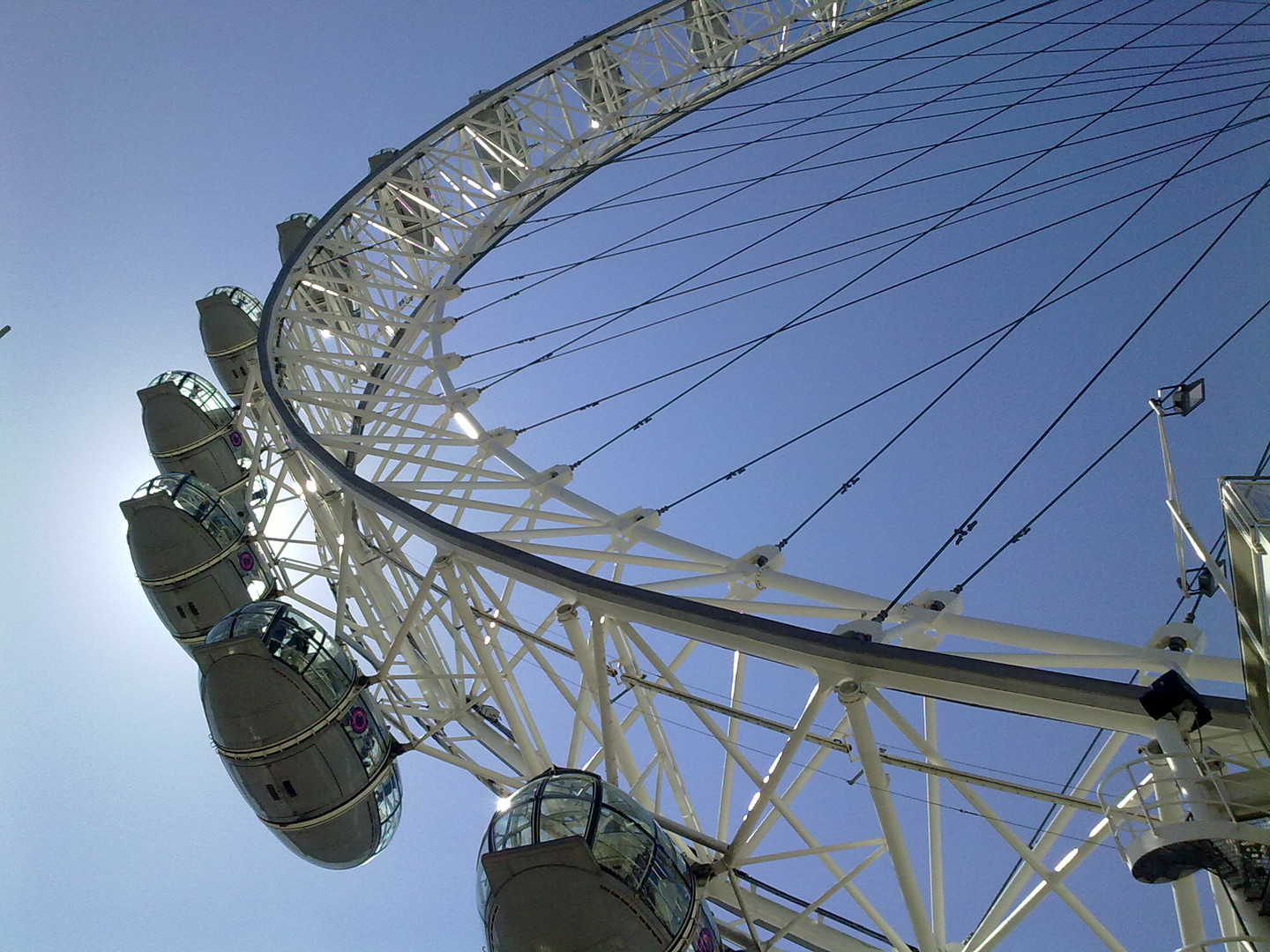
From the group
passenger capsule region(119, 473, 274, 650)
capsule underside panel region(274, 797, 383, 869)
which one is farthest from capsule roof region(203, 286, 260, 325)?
capsule underside panel region(274, 797, 383, 869)

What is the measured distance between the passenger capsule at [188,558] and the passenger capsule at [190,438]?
4.72 metres

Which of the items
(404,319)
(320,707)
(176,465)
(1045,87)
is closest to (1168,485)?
(1045,87)

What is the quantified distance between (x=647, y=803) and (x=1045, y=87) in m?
13.6

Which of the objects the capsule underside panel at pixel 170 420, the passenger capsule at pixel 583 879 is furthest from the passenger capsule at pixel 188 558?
the passenger capsule at pixel 583 879

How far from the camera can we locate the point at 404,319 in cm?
2417

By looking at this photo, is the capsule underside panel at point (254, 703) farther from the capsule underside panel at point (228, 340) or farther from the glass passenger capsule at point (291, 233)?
the glass passenger capsule at point (291, 233)

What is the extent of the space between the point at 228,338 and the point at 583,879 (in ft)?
75.3

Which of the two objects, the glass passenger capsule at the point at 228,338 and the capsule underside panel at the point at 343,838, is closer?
the capsule underside panel at the point at 343,838

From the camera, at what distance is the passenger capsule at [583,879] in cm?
882

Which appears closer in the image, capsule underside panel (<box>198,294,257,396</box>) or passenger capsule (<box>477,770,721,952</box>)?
passenger capsule (<box>477,770,721,952</box>)

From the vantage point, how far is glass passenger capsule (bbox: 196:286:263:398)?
28.0 meters

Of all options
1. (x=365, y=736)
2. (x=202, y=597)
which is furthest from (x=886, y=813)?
(x=202, y=597)

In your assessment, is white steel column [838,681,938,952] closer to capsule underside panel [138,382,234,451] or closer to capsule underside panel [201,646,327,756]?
capsule underside panel [201,646,327,756]

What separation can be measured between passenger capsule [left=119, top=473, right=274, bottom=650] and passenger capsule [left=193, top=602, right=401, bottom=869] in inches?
227
